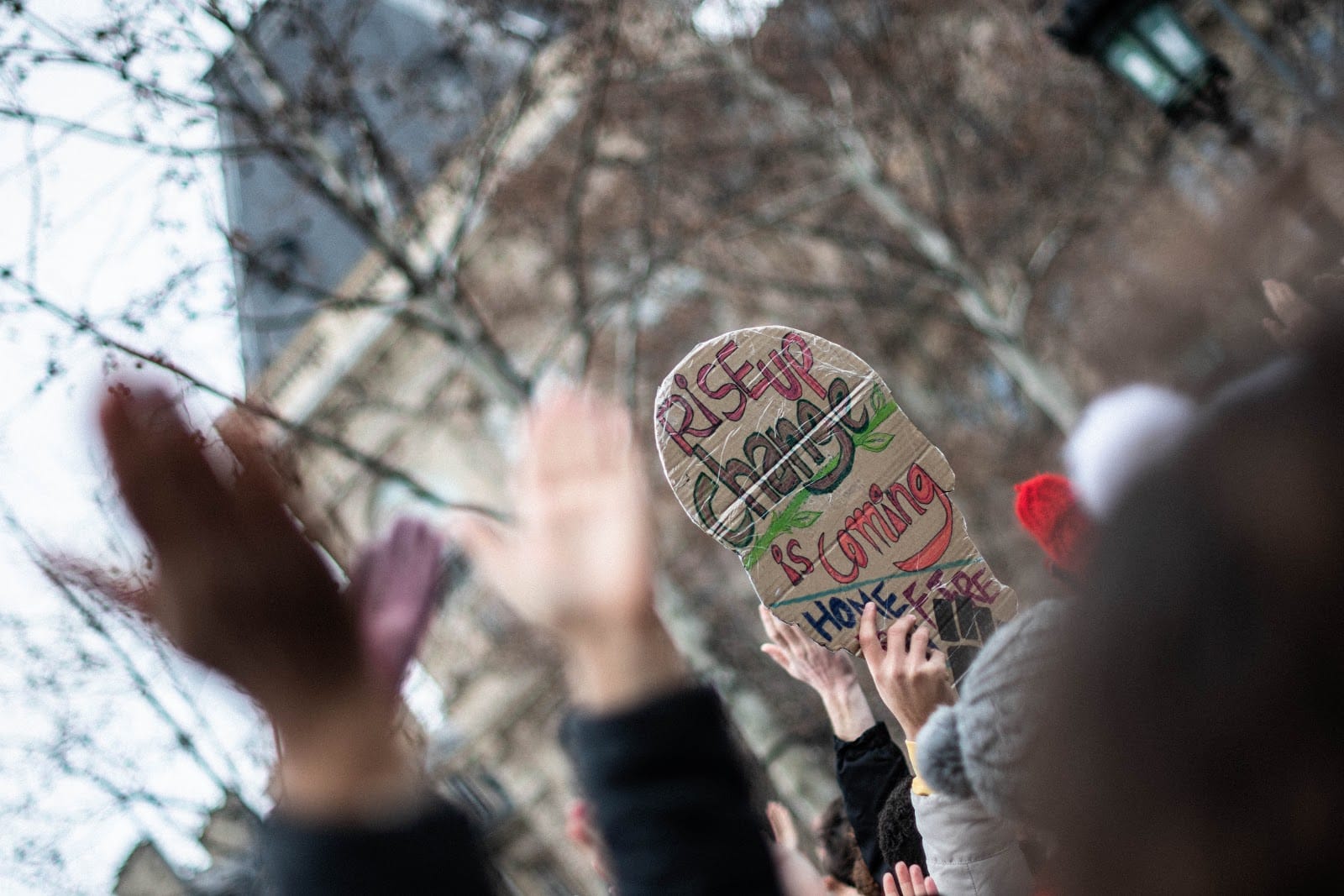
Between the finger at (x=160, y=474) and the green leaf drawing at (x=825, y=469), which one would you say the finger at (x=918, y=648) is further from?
the finger at (x=160, y=474)

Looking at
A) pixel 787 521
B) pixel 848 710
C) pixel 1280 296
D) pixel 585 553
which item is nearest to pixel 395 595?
pixel 585 553

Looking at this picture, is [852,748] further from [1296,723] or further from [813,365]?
[1296,723]

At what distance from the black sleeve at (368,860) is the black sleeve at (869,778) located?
1.15 metres

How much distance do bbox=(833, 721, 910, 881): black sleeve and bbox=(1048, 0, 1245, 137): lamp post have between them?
5209 mm

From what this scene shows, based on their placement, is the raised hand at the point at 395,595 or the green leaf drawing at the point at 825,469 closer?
the raised hand at the point at 395,595

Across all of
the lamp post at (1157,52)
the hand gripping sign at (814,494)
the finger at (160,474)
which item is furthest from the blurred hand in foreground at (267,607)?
the lamp post at (1157,52)

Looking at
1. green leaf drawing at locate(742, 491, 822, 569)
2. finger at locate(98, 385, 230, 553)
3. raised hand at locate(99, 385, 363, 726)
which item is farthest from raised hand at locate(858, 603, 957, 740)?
finger at locate(98, 385, 230, 553)

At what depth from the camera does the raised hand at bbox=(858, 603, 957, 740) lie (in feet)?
5.89

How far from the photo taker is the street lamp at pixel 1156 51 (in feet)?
19.0

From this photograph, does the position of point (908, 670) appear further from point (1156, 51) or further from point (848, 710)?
point (1156, 51)

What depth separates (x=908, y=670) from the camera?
1.83 m

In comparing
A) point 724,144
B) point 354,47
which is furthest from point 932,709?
point 354,47

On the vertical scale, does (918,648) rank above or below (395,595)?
below

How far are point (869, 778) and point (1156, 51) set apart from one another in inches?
210
